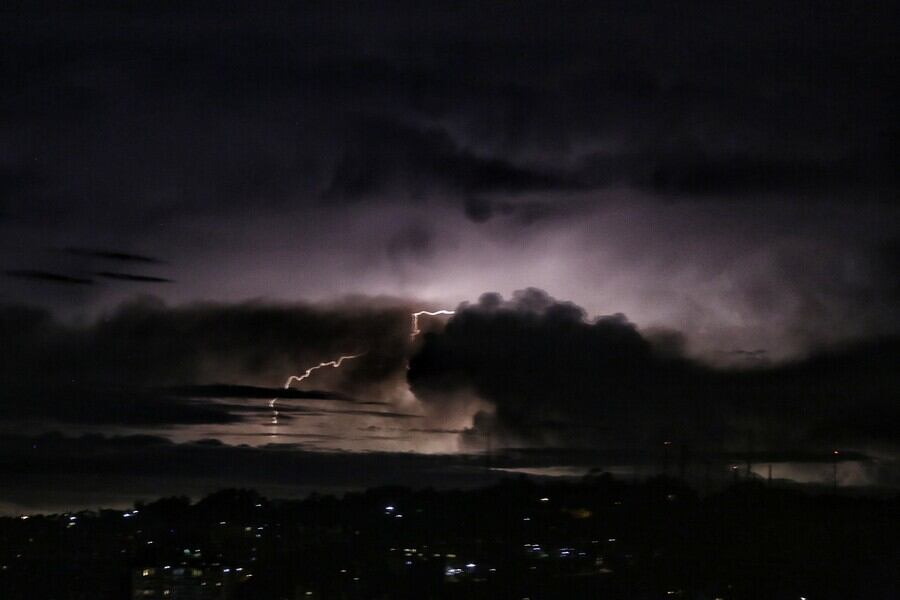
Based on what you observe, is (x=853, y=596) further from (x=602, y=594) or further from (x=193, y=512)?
(x=193, y=512)

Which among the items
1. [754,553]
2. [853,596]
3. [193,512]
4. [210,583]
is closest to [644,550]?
[754,553]

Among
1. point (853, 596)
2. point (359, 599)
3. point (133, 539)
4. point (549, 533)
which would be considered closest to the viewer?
point (853, 596)

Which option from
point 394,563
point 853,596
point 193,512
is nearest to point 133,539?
point 193,512

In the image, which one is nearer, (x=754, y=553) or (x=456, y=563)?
(x=754, y=553)

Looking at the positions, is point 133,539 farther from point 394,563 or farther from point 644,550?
point 644,550

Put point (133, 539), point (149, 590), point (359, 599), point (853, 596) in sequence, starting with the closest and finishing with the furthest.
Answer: point (853, 596) < point (359, 599) < point (149, 590) < point (133, 539)

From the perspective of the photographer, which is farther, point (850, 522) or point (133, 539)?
point (133, 539)
